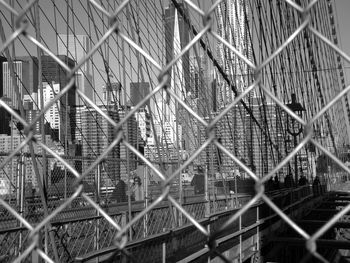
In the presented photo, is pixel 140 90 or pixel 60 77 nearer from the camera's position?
pixel 140 90

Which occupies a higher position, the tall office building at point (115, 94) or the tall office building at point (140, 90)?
the tall office building at point (115, 94)

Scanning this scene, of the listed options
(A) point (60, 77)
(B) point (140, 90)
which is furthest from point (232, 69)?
(B) point (140, 90)

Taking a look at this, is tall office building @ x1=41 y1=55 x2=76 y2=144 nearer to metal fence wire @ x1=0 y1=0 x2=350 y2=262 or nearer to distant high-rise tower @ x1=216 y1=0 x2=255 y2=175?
metal fence wire @ x1=0 y1=0 x2=350 y2=262

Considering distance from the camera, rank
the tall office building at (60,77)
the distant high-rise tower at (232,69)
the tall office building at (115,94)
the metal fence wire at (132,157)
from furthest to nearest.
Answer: the distant high-rise tower at (232,69) < the tall office building at (115,94) < the tall office building at (60,77) < the metal fence wire at (132,157)

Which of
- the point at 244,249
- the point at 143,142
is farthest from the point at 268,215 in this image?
the point at 143,142

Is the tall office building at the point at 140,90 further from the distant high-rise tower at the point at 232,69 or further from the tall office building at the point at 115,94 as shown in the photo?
the distant high-rise tower at the point at 232,69

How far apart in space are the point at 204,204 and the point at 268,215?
2.19 meters

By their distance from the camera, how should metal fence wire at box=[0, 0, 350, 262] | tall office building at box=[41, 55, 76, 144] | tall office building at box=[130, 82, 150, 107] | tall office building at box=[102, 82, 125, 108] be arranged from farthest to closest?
1. tall office building at box=[102, 82, 125, 108]
2. tall office building at box=[41, 55, 76, 144]
3. tall office building at box=[130, 82, 150, 107]
4. metal fence wire at box=[0, 0, 350, 262]

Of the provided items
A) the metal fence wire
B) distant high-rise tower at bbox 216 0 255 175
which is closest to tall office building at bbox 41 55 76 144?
the metal fence wire

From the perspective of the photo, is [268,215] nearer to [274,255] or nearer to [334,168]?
[274,255]

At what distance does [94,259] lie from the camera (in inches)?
99.0

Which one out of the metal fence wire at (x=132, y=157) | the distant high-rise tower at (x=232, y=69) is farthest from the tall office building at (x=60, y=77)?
the distant high-rise tower at (x=232, y=69)

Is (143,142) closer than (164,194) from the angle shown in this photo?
No

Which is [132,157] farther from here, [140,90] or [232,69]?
[232,69]
